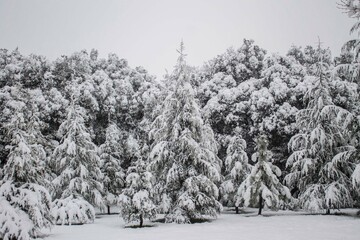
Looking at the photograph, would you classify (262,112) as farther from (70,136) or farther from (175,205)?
(70,136)

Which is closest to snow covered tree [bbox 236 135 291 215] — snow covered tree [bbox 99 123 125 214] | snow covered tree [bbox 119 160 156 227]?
snow covered tree [bbox 119 160 156 227]

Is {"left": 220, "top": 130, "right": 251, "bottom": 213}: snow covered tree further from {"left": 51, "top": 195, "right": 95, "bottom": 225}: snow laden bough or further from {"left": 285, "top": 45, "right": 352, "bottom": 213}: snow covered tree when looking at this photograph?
{"left": 51, "top": 195, "right": 95, "bottom": 225}: snow laden bough

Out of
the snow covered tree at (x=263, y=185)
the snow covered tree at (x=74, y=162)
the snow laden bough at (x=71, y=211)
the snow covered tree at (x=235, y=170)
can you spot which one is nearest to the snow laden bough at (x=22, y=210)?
the snow laden bough at (x=71, y=211)

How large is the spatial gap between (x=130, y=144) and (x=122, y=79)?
30.2 ft

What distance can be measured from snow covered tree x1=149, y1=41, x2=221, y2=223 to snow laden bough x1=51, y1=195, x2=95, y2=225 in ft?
15.4

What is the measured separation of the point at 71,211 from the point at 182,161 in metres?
7.46

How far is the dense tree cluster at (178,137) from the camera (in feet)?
53.5

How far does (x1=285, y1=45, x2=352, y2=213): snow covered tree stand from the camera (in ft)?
68.2

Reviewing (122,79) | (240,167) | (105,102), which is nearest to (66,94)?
(105,102)

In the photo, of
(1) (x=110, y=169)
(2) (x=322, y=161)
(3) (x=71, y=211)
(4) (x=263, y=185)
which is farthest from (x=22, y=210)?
(2) (x=322, y=161)

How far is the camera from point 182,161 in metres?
21.8

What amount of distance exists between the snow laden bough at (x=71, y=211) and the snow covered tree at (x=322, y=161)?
13883mm

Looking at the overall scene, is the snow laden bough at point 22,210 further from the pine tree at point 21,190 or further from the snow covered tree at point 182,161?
the snow covered tree at point 182,161

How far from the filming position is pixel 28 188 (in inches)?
580
